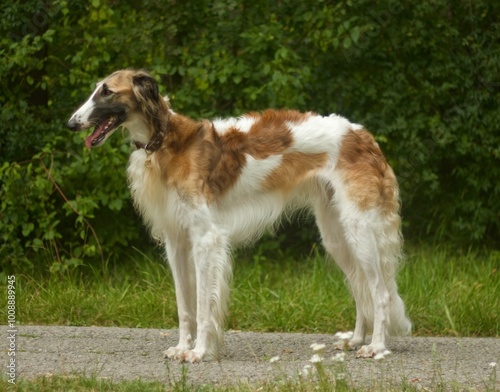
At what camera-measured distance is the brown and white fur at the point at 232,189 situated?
6.85 meters

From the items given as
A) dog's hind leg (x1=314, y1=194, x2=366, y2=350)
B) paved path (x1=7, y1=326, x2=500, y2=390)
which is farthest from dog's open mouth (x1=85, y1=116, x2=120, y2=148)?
dog's hind leg (x1=314, y1=194, x2=366, y2=350)

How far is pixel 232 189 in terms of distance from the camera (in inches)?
279

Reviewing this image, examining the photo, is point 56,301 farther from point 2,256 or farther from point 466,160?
point 466,160

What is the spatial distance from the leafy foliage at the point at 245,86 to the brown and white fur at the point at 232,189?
9.20 ft

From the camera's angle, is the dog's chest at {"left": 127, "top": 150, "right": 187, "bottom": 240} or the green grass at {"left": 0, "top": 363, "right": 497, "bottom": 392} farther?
the dog's chest at {"left": 127, "top": 150, "right": 187, "bottom": 240}

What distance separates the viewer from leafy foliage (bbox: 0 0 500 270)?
10109mm

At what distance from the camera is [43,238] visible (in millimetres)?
10156

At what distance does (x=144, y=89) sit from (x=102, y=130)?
15.2 inches

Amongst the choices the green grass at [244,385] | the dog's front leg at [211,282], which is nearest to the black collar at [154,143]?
the dog's front leg at [211,282]

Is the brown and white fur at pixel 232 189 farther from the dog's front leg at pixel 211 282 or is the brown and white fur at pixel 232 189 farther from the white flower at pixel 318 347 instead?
the white flower at pixel 318 347

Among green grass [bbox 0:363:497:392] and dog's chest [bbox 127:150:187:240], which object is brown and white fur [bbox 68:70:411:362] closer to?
dog's chest [bbox 127:150:187:240]

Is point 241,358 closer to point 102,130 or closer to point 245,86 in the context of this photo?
point 102,130

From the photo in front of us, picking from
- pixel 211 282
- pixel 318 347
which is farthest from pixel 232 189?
pixel 318 347

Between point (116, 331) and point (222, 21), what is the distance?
382 cm
